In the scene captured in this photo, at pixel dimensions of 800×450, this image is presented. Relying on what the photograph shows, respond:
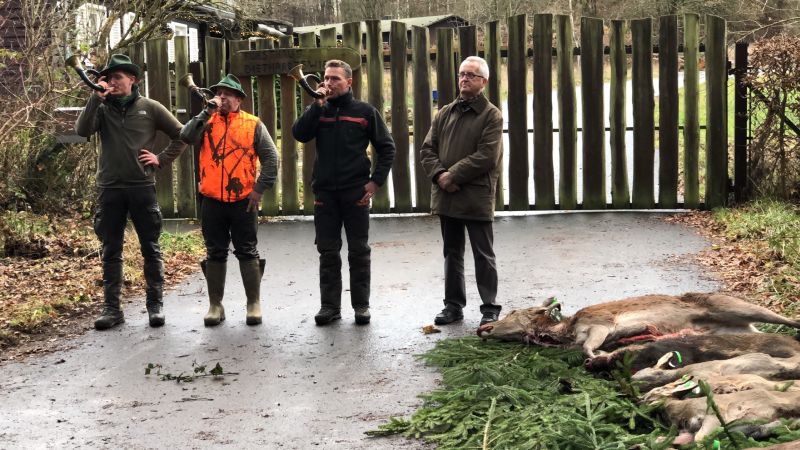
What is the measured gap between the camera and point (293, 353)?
775 centimetres

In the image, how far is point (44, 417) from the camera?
6348 millimetres

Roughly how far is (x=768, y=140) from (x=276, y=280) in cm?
670

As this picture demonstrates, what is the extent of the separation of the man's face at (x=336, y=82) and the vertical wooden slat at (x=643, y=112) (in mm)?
6009

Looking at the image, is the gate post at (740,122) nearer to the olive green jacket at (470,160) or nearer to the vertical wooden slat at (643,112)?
the vertical wooden slat at (643,112)

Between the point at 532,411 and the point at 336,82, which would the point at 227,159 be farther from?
the point at 532,411

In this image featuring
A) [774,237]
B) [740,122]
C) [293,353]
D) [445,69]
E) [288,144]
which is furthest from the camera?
[288,144]

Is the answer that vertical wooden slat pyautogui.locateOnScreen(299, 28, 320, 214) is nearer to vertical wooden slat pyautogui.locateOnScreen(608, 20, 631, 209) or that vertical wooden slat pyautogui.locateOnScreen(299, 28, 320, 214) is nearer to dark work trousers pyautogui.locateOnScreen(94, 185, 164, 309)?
vertical wooden slat pyautogui.locateOnScreen(608, 20, 631, 209)

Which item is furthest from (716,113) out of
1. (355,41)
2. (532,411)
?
(532,411)

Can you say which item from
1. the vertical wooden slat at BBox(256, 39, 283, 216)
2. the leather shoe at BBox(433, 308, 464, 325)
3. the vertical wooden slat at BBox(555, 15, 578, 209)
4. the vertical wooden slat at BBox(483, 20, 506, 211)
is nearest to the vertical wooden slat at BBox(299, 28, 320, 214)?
the vertical wooden slat at BBox(256, 39, 283, 216)

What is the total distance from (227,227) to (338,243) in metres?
0.94

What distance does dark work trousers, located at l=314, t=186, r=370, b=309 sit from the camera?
8750 mm

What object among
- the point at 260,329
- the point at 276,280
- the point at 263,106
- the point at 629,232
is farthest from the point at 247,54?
the point at 260,329

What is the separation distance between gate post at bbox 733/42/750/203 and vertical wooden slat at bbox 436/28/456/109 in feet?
11.7

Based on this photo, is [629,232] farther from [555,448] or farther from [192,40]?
[192,40]
